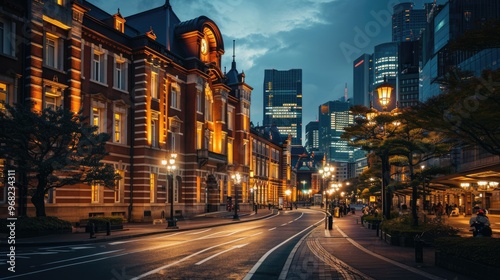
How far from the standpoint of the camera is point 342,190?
132625 mm

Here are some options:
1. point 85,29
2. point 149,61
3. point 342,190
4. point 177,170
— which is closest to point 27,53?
point 85,29

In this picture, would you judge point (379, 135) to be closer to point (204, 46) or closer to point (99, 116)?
point (99, 116)

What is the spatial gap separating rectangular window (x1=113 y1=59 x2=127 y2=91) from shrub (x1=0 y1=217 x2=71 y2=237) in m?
18.4

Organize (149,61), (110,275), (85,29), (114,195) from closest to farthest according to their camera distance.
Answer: (110,275)
(85,29)
(114,195)
(149,61)

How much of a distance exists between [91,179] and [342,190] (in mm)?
109814

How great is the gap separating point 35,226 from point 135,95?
68.6 feet

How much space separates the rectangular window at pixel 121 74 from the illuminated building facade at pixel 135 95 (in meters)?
0.10

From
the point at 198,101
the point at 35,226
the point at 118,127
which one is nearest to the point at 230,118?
the point at 198,101

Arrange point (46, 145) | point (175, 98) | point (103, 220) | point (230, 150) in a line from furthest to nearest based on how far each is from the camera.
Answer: point (230, 150) < point (175, 98) < point (103, 220) < point (46, 145)

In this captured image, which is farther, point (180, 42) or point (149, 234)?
point (180, 42)

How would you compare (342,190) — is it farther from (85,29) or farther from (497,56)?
(85,29)

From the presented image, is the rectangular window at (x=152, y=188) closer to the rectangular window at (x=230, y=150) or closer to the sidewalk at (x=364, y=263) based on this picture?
the rectangular window at (x=230, y=150)

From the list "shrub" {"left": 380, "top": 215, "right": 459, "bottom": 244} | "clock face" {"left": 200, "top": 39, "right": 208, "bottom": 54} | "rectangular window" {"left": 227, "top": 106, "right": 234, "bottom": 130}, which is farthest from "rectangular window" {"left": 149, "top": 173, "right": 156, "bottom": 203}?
"shrub" {"left": 380, "top": 215, "right": 459, "bottom": 244}

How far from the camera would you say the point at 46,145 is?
28.0 metres
